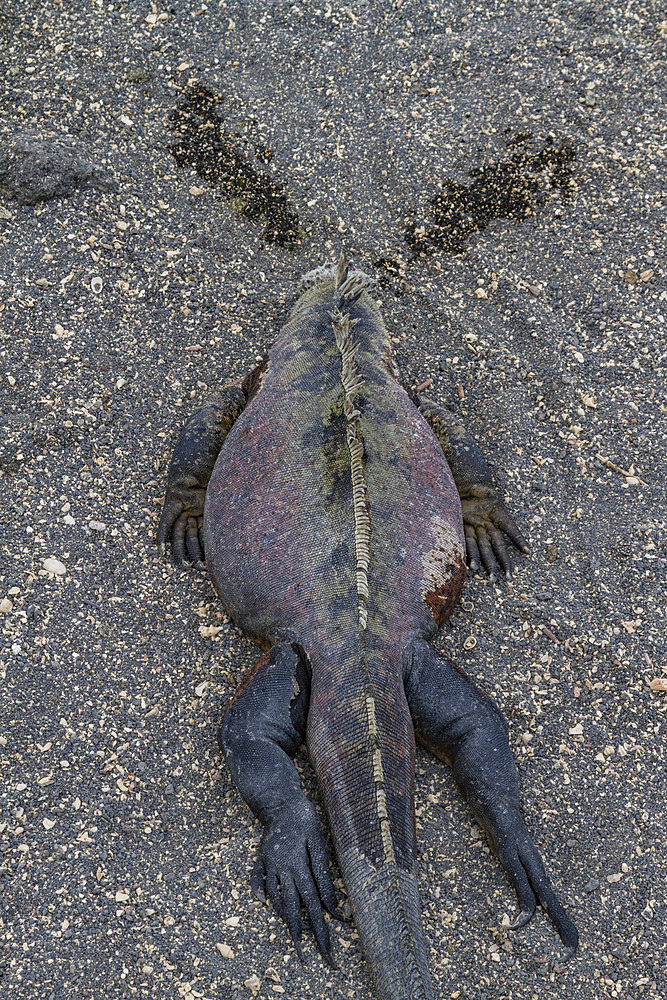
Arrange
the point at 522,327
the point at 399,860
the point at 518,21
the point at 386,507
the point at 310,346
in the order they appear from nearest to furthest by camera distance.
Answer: the point at 399,860, the point at 386,507, the point at 310,346, the point at 522,327, the point at 518,21

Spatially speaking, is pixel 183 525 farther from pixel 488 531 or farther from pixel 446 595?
pixel 488 531

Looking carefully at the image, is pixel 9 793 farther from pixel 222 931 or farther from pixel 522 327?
pixel 522 327

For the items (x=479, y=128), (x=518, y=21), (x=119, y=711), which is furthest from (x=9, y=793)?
(x=518, y=21)

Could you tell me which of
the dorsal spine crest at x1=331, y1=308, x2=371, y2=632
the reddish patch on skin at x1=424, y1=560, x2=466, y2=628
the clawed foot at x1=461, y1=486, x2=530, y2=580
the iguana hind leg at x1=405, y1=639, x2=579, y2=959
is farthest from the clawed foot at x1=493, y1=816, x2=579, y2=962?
the clawed foot at x1=461, y1=486, x2=530, y2=580

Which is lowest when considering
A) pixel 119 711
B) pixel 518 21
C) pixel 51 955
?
pixel 51 955

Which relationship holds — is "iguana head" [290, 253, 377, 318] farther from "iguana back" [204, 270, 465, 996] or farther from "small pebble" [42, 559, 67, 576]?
"small pebble" [42, 559, 67, 576]

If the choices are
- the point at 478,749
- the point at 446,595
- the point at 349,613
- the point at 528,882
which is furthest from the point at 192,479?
the point at 528,882
